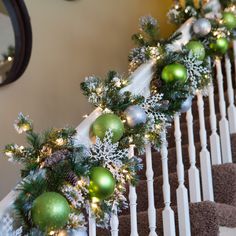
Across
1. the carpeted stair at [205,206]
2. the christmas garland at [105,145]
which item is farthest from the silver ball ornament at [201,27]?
the carpeted stair at [205,206]

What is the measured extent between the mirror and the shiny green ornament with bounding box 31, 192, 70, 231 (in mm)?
1190

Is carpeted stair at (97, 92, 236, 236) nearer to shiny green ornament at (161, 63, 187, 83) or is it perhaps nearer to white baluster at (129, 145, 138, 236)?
white baluster at (129, 145, 138, 236)

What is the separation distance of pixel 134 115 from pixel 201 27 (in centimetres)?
77

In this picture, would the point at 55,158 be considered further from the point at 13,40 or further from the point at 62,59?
the point at 62,59

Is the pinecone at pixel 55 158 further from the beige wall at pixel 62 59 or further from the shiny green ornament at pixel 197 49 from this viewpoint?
the beige wall at pixel 62 59

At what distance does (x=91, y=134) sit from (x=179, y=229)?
0.52m

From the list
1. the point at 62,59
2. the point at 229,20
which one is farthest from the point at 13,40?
the point at 229,20

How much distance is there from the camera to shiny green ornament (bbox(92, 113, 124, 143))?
1.41m

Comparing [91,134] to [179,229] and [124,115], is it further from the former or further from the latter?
[179,229]

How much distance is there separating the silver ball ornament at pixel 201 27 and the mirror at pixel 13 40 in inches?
32.0

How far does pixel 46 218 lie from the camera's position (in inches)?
45.1

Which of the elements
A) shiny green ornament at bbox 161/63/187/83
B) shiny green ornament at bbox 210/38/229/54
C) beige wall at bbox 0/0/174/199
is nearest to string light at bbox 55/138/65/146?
shiny green ornament at bbox 161/63/187/83

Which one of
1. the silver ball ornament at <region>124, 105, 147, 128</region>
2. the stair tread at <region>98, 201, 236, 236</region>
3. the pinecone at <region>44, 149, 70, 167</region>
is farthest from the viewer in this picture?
the stair tread at <region>98, 201, 236, 236</region>

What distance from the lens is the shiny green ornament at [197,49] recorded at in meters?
1.93
